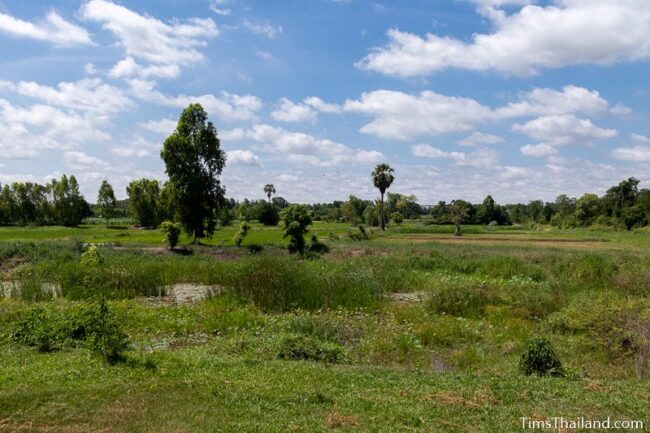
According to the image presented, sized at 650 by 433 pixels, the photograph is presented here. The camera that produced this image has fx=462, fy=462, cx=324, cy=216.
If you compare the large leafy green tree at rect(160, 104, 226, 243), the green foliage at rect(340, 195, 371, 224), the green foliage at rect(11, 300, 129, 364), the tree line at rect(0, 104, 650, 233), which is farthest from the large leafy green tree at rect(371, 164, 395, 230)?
the green foliage at rect(11, 300, 129, 364)

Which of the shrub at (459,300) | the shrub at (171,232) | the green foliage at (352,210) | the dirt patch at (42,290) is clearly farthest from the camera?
the green foliage at (352,210)

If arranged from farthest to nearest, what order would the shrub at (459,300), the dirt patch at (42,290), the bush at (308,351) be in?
the dirt patch at (42,290)
the shrub at (459,300)
the bush at (308,351)

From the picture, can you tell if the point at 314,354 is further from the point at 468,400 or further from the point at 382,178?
the point at 382,178

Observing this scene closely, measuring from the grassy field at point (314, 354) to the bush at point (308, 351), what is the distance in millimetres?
39

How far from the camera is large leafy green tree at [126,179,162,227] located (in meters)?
83.1

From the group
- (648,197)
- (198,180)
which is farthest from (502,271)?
(648,197)

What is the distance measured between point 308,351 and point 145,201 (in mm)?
81690

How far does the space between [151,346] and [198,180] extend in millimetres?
29832

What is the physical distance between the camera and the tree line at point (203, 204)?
38.6 metres

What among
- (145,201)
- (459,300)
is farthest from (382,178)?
(459,300)

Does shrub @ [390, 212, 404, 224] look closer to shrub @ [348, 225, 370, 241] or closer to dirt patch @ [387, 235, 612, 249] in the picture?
dirt patch @ [387, 235, 612, 249]

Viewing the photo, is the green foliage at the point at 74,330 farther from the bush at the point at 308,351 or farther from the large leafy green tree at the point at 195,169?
the large leafy green tree at the point at 195,169

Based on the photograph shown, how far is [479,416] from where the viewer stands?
216 inches

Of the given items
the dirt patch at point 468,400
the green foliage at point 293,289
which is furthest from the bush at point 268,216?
the dirt patch at point 468,400
